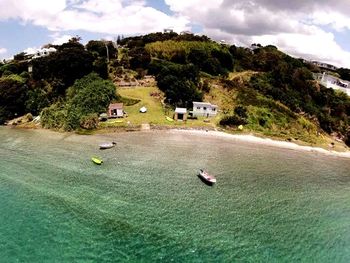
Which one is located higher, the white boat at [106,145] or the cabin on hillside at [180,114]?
the cabin on hillside at [180,114]

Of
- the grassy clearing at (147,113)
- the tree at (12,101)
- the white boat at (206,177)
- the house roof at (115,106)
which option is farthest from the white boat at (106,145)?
the tree at (12,101)

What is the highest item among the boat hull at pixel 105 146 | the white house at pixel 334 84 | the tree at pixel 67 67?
the tree at pixel 67 67

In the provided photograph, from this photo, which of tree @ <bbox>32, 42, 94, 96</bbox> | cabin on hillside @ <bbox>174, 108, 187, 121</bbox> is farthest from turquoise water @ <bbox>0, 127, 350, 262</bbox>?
tree @ <bbox>32, 42, 94, 96</bbox>

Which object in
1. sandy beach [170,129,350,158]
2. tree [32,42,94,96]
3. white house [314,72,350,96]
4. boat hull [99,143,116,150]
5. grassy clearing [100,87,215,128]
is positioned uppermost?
tree [32,42,94,96]

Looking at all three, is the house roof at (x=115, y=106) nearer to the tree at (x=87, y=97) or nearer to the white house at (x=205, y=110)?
the tree at (x=87, y=97)

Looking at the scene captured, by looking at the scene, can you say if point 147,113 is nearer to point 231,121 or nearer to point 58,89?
point 231,121

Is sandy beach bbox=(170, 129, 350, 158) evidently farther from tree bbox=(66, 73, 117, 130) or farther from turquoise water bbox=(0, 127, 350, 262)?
tree bbox=(66, 73, 117, 130)
